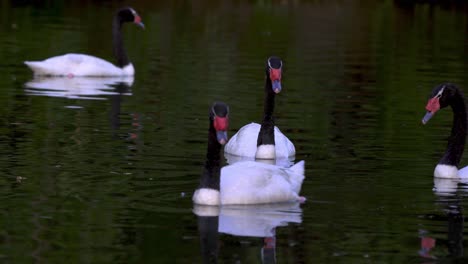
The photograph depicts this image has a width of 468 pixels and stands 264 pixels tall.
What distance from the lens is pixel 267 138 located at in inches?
631

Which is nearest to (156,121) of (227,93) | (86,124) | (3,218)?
(86,124)

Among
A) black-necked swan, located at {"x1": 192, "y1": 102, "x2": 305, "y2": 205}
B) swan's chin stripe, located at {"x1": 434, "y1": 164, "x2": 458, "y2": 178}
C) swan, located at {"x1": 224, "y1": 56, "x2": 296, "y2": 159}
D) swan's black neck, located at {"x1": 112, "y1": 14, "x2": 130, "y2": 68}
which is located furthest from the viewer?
swan's black neck, located at {"x1": 112, "y1": 14, "x2": 130, "y2": 68}

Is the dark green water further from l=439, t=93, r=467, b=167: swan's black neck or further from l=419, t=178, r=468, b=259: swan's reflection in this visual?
l=439, t=93, r=467, b=167: swan's black neck

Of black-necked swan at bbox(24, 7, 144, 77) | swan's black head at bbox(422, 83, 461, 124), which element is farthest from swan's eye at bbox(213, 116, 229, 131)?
black-necked swan at bbox(24, 7, 144, 77)

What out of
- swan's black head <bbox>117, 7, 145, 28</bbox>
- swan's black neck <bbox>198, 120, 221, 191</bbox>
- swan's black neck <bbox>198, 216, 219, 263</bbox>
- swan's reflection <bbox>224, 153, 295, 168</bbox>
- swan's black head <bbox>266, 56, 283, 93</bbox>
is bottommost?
swan's reflection <bbox>224, 153, 295, 168</bbox>

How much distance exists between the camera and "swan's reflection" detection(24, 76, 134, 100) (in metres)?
22.9

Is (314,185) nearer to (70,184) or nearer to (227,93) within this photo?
(70,184)

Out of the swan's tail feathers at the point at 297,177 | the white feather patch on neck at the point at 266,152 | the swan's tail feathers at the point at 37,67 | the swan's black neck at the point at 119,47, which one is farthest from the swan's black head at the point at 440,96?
the swan's black neck at the point at 119,47

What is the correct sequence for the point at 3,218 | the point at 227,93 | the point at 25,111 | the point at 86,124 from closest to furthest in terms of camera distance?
the point at 3,218, the point at 86,124, the point at 25,111, the point at 227,93

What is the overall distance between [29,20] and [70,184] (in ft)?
99.3

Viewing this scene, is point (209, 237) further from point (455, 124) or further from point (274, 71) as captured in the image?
point (455, 124)

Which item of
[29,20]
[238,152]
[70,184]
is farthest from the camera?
[29,20]

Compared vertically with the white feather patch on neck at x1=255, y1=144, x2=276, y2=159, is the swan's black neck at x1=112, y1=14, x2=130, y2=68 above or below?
above

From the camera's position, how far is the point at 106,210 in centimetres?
1197
